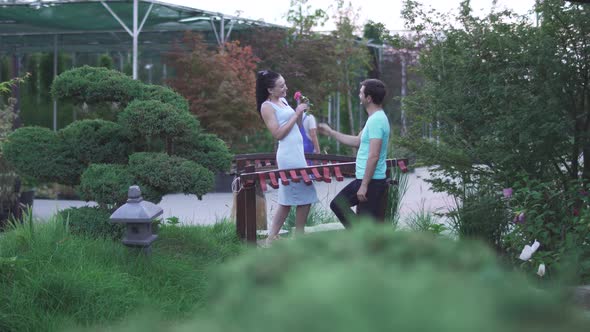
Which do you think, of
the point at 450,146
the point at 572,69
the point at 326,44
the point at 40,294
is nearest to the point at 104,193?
the point at 40,294

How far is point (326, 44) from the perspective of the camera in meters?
22.6

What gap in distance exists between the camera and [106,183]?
6328 millimetres

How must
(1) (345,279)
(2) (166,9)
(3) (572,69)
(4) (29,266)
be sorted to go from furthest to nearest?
1. (2) (166,9)
2. (3) (572,69)
3. (4) (29,266)
4. (1) (345,279)

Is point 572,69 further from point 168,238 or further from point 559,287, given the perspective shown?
point 559,287

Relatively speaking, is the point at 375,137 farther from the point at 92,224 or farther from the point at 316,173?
the point at 92,224

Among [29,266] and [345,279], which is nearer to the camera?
[345,279]

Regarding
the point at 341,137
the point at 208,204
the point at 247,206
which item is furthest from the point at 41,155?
the point at 208,204

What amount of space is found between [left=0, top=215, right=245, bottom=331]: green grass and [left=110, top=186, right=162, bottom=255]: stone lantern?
10cm

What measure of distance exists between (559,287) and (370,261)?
222mm

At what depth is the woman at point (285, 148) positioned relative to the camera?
712 cm

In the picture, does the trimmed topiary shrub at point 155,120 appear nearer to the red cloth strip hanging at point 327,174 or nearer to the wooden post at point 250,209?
the wooden post at point 250,209

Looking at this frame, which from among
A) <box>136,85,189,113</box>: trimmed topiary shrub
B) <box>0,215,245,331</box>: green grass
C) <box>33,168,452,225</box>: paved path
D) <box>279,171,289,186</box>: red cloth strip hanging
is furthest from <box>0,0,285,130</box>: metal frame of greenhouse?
<box>0,215,245,331</box>: green grass

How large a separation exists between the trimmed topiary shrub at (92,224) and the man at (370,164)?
1.78 m

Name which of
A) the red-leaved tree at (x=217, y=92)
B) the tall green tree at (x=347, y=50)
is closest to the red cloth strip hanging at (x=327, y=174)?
the red-leaved tree at (x=217, y=92)
